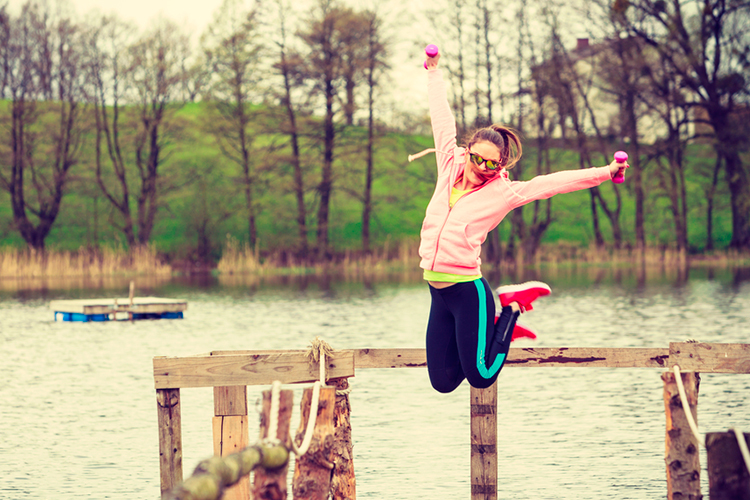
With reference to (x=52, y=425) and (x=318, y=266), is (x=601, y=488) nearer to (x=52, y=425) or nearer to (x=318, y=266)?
(x=52, y=425)

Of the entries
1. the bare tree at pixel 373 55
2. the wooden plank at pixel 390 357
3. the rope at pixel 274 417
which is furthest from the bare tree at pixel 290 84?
the rope at pixel 274 417

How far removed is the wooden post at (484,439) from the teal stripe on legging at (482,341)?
1.29 meters

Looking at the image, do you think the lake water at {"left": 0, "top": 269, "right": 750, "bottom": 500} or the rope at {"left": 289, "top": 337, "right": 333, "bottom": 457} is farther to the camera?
the lake water at {"left": 0, "top": 269, "right": 750, "bottom": 500}

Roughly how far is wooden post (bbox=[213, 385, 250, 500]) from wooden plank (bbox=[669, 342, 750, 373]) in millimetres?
3142

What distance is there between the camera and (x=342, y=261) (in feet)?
151

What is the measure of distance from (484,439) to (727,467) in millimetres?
3092

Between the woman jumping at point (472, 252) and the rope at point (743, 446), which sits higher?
the woman jumping at point (472, 252)

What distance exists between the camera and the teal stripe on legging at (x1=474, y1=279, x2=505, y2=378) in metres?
6.52

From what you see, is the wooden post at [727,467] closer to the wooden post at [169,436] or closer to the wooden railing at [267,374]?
the wooden railing at [267,374]

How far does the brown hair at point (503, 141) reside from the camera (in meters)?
6.47

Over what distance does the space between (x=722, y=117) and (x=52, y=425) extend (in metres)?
36.4

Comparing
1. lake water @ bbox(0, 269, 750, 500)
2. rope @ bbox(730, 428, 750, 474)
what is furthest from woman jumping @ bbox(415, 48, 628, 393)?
lake water @ bbox(0, 269, 750, 500)

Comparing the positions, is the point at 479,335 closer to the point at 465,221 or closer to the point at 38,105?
the point at 465,221

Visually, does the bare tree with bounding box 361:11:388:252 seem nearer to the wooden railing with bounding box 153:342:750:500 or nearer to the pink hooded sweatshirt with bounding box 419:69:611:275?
the wooden railing with bounding box 153:342:750:500
